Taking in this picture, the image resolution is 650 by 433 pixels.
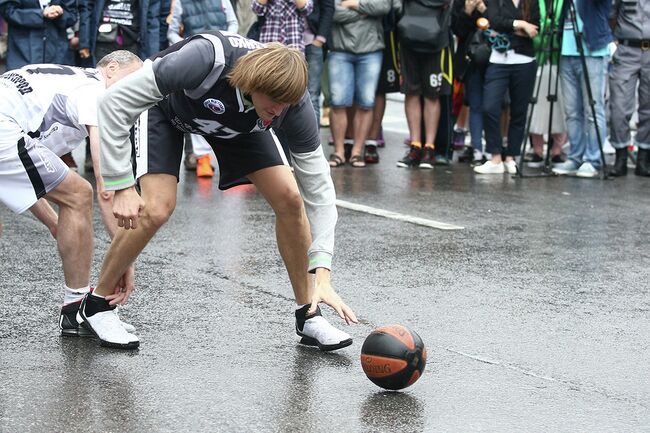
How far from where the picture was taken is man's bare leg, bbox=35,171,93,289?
5.88 meters

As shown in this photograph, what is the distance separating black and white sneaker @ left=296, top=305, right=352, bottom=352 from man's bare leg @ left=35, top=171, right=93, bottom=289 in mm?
1097

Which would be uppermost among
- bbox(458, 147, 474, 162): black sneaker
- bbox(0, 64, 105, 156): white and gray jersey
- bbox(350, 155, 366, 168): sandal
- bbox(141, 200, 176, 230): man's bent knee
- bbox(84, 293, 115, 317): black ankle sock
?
bbox(0, 64, 105, 156): white and gray jersey

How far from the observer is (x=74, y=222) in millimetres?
5926

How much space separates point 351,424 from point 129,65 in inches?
98.8

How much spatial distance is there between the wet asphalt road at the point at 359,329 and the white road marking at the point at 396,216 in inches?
5.2

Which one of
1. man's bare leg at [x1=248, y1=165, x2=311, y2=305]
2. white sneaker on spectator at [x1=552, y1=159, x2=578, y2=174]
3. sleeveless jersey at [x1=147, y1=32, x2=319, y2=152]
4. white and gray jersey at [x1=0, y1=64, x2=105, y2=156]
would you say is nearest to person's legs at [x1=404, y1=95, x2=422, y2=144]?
white sneaker on spectator at [x1=552, y1=159, x2=578, y2=174]

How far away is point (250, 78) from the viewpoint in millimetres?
4988

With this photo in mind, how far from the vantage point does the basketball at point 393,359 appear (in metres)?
5.03

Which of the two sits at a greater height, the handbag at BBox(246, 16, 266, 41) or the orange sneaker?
the handbag at BBox(246, 16, 266, 41)

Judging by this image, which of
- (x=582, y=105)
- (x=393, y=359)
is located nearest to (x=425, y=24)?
(x=582, y=105)

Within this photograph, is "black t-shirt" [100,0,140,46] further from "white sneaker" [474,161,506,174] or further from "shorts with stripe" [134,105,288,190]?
"shorts with stripe" [134,105,288,190]

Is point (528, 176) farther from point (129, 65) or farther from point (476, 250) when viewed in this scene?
point (129, 65)

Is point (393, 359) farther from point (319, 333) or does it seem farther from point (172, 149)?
point (172, 149)

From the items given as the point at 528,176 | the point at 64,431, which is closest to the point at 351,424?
the point at 64,431
